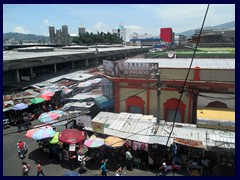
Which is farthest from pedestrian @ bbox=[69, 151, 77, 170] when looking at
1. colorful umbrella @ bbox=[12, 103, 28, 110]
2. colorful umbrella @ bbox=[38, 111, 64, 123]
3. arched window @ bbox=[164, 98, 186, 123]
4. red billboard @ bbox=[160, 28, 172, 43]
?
red billboard @ bbox=[160, 28, 172, 43]

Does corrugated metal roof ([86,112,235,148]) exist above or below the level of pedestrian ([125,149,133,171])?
above

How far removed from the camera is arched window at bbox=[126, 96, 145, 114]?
16297 mm

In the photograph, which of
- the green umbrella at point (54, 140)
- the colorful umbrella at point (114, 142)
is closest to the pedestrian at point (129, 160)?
the colorful umbrella at point (114, 142)

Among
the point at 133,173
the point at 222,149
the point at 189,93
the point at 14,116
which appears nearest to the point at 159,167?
the point at 133,173

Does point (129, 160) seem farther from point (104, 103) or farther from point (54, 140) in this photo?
point (104, 103)

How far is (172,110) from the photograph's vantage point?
15.4 metres

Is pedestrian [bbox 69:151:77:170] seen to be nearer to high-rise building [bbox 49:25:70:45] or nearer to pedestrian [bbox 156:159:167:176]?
pedestrian [bbox 156:159:167:176]

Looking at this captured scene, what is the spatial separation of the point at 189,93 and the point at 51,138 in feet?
32.3

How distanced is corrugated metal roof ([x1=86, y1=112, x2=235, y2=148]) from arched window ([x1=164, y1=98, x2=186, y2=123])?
185cm

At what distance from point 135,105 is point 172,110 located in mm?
2918
